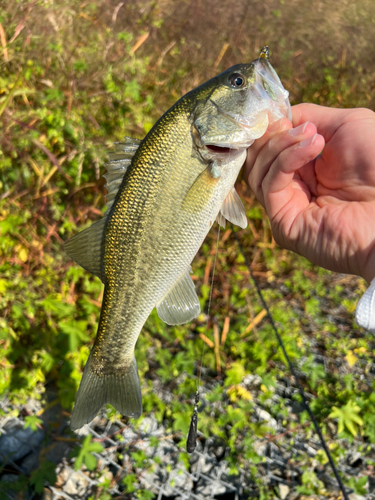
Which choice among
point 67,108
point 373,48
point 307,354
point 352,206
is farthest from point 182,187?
point 373,48

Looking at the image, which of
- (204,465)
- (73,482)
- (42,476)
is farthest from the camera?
(204,465)

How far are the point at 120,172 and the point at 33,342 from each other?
190 cm

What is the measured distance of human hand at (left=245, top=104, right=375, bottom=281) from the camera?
65.7 inches

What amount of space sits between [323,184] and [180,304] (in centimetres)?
111

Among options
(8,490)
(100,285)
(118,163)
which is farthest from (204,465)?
(118,163)

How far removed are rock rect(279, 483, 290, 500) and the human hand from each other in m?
2.00

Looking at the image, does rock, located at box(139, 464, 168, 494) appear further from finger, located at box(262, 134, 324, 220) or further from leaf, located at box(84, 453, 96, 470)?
finger, located at box(262, 134, 324, 220)

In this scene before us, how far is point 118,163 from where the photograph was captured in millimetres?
1619

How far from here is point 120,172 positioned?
5.33 feet

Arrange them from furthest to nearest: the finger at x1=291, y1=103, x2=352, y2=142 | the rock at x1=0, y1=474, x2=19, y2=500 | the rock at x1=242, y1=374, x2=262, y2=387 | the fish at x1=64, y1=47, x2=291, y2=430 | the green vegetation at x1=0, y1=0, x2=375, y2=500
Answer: the rock at x1=242, y1=374, x2=262, y2=387
the green vegetation at x1=0, y1=0, x2=375, y2=500
the rock at x1=0, y1=474, x2=19, y2=500
the finger at x1=291, y1=103, x2=352, y2=142
the fish at x1=64, y1=47, x2=291, y2=430

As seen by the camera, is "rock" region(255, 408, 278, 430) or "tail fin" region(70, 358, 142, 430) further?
"rock" region(255, 408, 278, 430)

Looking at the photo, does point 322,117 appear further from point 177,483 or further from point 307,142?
point 177,483

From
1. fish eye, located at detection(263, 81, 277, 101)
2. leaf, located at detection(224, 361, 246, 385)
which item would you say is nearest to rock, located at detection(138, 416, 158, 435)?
leaf, located at detection(224, 361, 246, 385)

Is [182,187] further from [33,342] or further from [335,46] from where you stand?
[335,46]
